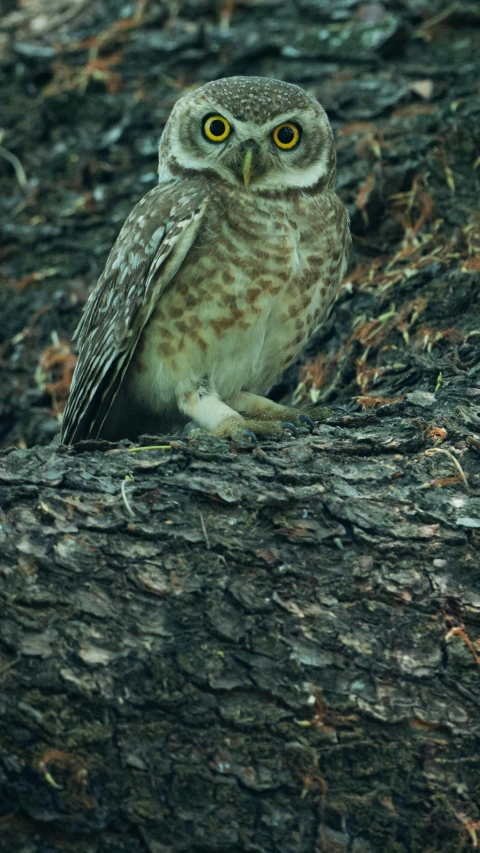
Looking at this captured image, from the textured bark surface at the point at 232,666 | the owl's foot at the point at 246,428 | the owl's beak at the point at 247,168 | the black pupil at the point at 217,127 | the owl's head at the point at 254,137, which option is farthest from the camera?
the black pupil at the point at 217,127

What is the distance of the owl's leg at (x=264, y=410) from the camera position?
467 centimetres

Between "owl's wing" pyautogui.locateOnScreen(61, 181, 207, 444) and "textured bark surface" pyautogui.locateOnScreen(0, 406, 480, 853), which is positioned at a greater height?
"owl's wing" pyautogui.locateOnScreen(61, 181, 207, 444)

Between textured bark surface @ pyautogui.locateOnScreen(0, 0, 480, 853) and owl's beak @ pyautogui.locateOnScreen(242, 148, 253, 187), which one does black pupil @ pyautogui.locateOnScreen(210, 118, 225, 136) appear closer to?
owl's beak @ pyautogui.locateOnScreen(242, 148, 253, 187)

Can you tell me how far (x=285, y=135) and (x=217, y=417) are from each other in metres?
1.45

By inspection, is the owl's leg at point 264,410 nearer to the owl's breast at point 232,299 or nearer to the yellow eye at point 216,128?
the owl's breast at point 232,299

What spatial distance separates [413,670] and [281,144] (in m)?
2.79

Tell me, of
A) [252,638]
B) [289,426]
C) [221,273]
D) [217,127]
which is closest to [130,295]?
[221,273]

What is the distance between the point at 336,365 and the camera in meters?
5.68

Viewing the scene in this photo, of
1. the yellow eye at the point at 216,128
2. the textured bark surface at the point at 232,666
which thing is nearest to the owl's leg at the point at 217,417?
the textured bark surface at the point at 232,666

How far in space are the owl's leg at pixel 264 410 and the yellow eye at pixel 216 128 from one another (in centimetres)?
122

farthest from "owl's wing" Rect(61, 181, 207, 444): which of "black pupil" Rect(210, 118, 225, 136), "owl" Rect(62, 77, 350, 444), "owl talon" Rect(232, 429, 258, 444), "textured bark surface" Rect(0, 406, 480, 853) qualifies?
"textured bark surface" Rect(0, 406, 480, 853)

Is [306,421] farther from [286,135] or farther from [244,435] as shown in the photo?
[286,135]

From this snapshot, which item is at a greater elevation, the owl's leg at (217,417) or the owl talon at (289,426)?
the owl talon at (289,426)

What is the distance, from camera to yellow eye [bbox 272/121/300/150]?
5.00 metres
